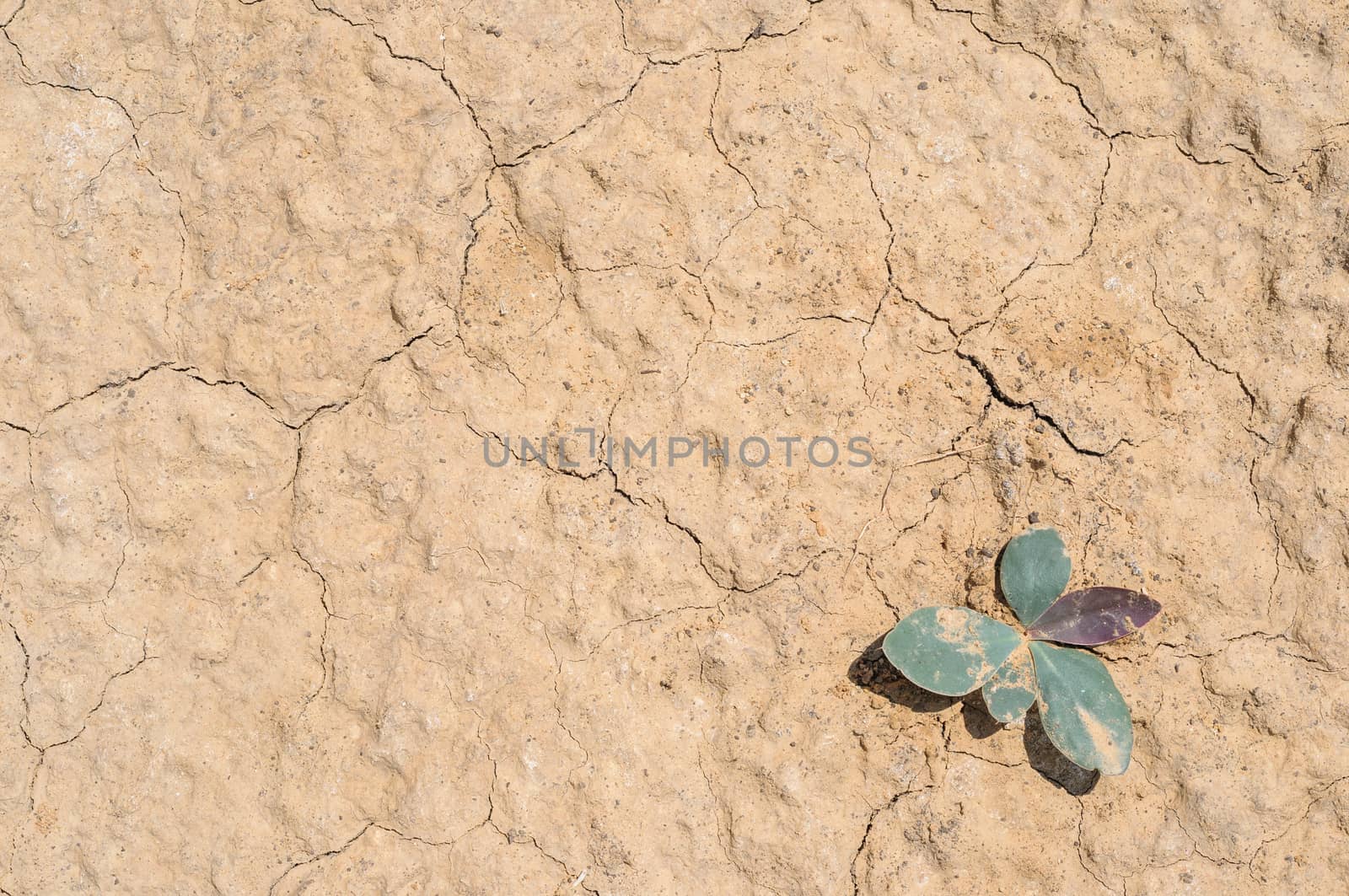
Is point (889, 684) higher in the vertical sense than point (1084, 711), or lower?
lower

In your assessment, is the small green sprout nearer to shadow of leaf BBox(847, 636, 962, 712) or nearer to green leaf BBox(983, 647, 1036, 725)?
green leaf BBox(983, 647, 1036, 725)

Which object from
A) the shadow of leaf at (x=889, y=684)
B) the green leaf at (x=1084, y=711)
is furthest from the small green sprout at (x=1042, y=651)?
the shadow of leaf at (x=889, y=684)

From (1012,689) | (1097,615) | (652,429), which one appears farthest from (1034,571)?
(652,429)

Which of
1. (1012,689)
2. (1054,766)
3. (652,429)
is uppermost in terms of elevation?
(652,429)

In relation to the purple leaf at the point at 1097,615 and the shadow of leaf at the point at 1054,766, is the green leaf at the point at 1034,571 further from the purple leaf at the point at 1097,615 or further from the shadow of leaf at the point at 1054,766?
the shadow of leaf at the point at 1054,766

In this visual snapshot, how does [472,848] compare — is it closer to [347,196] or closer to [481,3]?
[347,196]

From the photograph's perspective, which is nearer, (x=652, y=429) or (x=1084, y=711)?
(x=1084, y=711)

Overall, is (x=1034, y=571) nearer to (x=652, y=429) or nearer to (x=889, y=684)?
(x=889, y=684)
